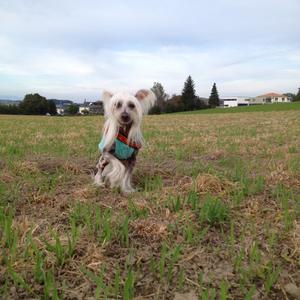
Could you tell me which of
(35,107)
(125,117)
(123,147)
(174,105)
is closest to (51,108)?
(35,107)

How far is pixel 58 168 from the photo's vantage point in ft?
18.3

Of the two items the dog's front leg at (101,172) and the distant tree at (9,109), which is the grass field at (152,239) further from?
the distant tree at (9,109)

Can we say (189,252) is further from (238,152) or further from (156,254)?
(238,152)

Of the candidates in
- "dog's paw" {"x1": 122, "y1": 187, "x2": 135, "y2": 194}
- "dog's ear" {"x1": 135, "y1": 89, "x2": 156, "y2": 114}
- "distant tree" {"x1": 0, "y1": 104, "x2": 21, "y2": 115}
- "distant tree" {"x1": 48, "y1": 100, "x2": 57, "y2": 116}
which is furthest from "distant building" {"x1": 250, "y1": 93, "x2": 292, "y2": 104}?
"dog's paw" {"x1": 122, "y1": 187, "x2": 135, "y2": 194}

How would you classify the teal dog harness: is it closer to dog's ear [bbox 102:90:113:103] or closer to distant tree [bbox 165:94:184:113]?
dog's ear [bbox 102:90:113:103]

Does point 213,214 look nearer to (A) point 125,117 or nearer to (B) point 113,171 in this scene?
(B) point 113,171

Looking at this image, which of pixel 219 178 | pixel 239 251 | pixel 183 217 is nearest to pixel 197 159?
pixel 219 178

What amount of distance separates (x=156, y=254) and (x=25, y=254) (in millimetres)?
950

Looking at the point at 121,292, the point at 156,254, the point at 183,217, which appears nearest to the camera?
the point at 121,292

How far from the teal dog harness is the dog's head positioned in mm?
178

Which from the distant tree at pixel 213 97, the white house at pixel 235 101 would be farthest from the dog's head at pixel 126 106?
the white house at pixel 235 101

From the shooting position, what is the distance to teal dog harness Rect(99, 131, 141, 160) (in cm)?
465

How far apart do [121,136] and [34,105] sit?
74.1 m

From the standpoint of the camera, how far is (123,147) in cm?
467
